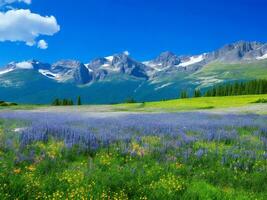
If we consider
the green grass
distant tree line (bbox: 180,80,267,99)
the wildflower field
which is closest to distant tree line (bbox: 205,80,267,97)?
distant tree line (bbox: 180,80,267,99)

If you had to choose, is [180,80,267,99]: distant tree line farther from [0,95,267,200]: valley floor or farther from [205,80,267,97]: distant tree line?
[0,95,267,200]: valley floor

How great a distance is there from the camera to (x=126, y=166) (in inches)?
449

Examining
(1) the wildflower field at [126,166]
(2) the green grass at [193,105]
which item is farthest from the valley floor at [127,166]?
(2) the green grass at [193,105]

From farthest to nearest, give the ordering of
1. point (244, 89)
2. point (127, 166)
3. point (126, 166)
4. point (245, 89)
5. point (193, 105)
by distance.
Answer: point (244, 89)
point (245, 89)
point (193, 105)
point (126, 166)
point (127, 166)

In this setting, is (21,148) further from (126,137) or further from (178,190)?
(178,190)

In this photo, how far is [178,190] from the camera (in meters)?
9.65

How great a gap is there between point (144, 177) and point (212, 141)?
656 cm

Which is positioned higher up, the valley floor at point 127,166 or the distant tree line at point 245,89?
the distant tree line at point 245,89

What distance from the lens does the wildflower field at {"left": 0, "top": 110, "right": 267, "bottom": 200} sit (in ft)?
30.8

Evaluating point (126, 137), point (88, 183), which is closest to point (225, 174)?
point (88, 183)

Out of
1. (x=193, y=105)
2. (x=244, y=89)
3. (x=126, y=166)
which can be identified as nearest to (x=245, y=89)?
(x=244, y=89)

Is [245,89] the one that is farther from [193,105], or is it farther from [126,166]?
[126,166]

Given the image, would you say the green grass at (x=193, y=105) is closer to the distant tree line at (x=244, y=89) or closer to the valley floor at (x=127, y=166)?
the valley floor at (x=127, y=166)

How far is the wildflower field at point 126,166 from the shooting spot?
9.38 metres
